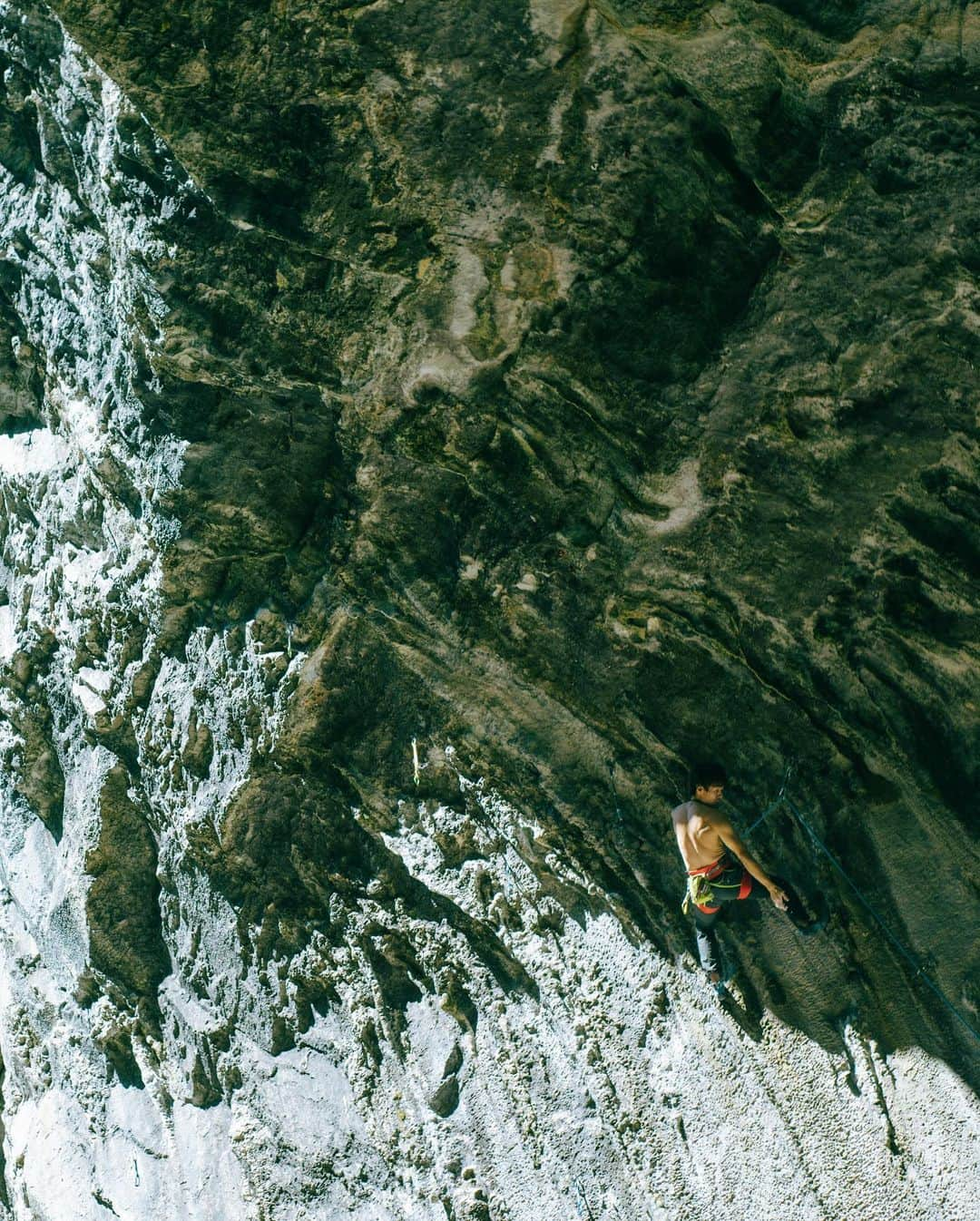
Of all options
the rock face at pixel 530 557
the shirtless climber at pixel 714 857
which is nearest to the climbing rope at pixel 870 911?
the rock face at pixel 530 557

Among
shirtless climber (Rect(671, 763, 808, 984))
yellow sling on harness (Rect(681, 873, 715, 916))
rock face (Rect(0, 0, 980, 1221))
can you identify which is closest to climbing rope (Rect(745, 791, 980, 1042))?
rock face (Rect(0, 0, 980, 1221))

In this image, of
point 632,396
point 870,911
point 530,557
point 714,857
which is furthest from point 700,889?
point 632,396

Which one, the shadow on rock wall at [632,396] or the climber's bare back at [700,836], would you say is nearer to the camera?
the shadow on rock wall at [632,396]

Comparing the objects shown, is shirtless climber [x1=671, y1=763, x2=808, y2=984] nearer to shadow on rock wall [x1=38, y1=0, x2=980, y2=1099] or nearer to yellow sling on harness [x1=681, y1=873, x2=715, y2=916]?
yellow sling on harness [x1=681, y1=873, x2=715, y2=916]

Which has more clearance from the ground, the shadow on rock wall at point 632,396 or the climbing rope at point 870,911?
the shadow on rock wall at point 632,396

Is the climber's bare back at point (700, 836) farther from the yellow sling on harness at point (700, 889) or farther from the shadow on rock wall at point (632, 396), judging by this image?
the shadow on rock wall at point (632, 396)
